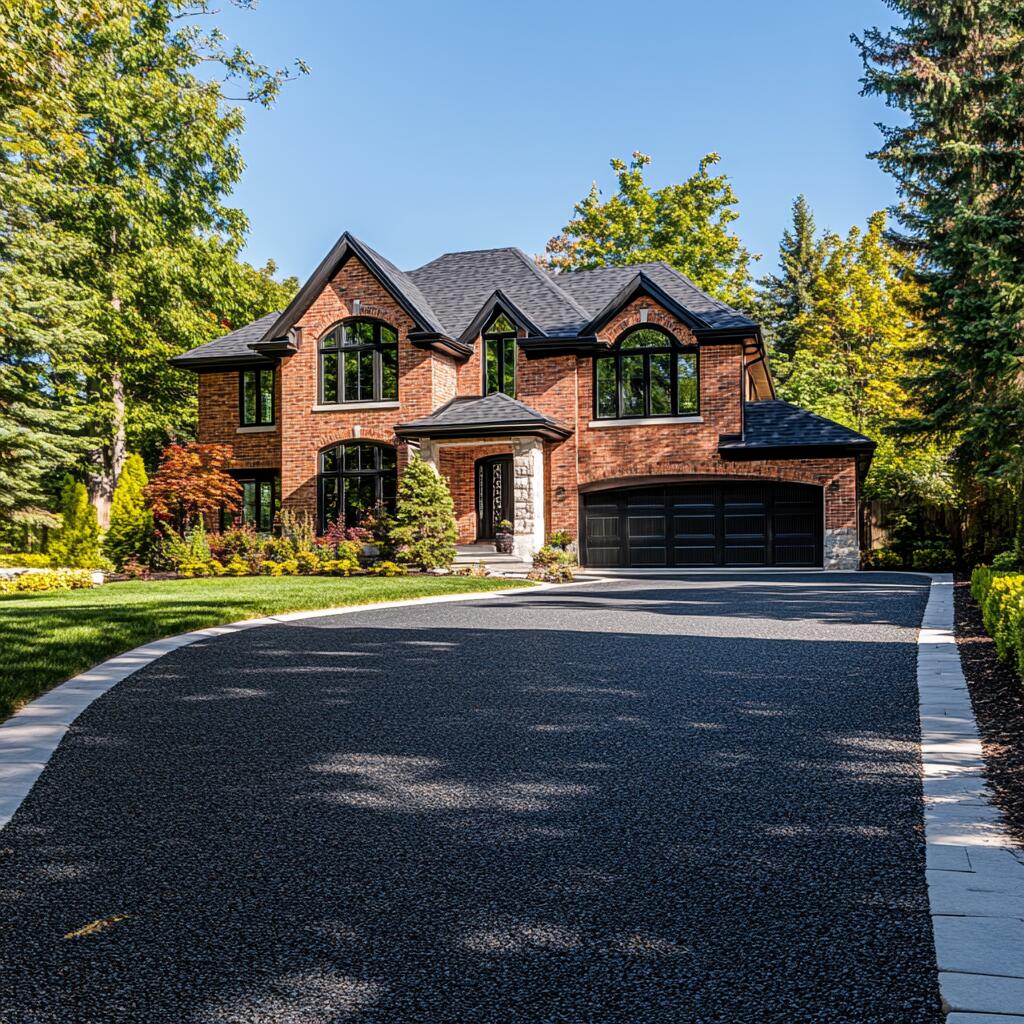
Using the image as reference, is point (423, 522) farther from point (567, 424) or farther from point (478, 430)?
point (567, 424)

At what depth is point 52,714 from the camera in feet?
19.5

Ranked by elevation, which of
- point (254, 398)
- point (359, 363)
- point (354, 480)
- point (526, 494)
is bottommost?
point (526, 494)

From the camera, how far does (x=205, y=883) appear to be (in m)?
3.22

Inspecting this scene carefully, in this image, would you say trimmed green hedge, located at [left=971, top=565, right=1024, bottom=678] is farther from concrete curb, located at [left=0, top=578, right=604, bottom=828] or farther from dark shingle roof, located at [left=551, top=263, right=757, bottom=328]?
dark shingle roof, located at [left=551, top=263, right=757, bottom=328]

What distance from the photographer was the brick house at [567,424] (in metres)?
21.9

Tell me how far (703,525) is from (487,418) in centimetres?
604

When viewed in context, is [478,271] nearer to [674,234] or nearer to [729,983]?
[674,234]

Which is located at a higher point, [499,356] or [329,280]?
[329,280]

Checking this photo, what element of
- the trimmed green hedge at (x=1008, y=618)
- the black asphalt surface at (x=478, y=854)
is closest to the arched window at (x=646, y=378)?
the trimmed green hedge at (x=1008, y=618)

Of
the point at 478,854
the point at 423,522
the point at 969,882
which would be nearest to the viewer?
the point at 969,882

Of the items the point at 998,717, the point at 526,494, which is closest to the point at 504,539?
the point at 526,494

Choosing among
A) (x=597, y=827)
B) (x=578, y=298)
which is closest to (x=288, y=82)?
(x=578, y=298)

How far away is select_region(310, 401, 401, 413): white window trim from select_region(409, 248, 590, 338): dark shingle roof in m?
2.61

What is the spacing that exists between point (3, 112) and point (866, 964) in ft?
Result: 49.2
